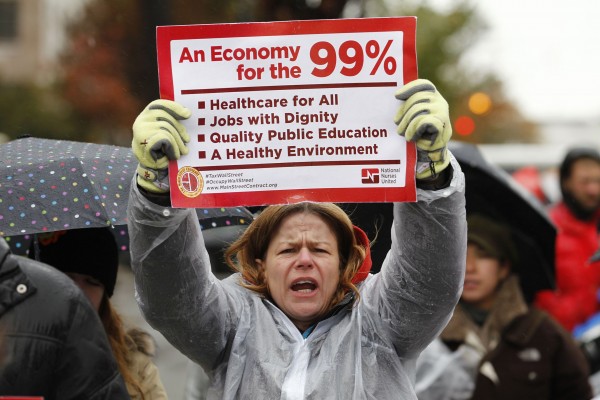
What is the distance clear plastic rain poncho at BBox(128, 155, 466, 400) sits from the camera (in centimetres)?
Result: 359

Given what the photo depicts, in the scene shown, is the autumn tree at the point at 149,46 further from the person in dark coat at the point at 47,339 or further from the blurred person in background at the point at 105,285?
the person in dark coat at the point at 47,339

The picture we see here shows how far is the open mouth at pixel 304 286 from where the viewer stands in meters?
3.82

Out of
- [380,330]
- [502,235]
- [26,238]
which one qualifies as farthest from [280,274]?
[502,235]

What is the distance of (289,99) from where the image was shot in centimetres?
374

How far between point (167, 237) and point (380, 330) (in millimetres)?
695

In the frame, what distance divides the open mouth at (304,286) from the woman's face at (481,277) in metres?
2.66

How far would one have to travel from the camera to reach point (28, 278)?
3.00 metres

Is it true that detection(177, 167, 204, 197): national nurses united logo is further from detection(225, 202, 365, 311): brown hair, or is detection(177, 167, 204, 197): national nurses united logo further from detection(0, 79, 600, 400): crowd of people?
detection(225, 202, 365, 311): brown hair

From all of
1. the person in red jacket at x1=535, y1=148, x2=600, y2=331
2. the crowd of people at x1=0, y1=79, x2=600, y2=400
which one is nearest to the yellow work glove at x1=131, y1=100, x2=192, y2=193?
the crowd of people at x1=0, y1=79, x2=600, y2=400

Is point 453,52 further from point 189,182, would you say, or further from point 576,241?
point 189,182

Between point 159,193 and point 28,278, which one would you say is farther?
point 159,193

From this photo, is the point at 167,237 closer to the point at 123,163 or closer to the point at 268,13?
the point at 123,163

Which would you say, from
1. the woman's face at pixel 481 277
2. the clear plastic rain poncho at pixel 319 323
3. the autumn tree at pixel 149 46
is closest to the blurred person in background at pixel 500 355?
the woman's face at pixel 481 277

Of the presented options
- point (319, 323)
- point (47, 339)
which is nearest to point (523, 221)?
point (319, 323)
